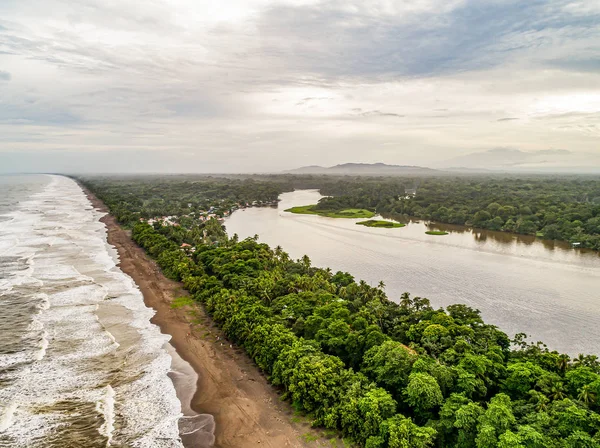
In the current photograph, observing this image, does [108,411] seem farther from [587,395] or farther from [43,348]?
[587,395]

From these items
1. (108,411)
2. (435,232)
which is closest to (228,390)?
(108,411)

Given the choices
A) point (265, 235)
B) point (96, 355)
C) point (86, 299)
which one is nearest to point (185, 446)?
point (96, 355)

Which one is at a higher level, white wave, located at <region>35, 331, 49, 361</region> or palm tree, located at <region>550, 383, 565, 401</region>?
palm tree, located at <region>550, 383, 565, 401</region>

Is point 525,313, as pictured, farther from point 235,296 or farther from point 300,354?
point 235,296

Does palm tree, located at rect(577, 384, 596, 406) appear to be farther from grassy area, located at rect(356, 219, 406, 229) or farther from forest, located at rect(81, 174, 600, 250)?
grassy area, located at rect(356, 219, 406, 229)

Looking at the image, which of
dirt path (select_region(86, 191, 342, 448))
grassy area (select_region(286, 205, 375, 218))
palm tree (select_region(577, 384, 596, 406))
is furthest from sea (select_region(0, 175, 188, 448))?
grassy area (select_region(286, 205, 375, 218))

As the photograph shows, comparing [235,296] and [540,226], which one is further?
[540,226]
